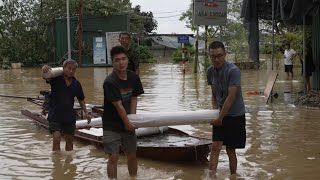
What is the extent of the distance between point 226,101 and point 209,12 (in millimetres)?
19721

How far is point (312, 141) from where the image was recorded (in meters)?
8.30

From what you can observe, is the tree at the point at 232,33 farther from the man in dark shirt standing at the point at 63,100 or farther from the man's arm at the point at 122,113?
the man's arm at the point at 122,113

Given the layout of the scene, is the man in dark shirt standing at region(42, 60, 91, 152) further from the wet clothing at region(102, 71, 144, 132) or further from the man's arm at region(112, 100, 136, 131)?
the man's arm at region(112, 100, 136, 131)

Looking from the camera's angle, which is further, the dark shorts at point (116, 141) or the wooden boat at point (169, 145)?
the wooden boat at point (169, 145)

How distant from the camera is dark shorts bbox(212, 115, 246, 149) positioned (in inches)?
232

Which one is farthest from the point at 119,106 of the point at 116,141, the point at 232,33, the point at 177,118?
the point at 232,33

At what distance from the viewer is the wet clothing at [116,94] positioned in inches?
213

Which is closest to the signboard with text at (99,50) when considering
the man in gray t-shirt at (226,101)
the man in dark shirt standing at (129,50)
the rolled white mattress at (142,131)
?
the rolled white mattress at (142,131)

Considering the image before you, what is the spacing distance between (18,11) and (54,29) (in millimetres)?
3215

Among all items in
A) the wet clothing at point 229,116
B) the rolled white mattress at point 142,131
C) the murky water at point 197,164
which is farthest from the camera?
the rolled white mattress at point 142,131

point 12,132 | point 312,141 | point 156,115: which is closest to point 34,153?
point 12,132

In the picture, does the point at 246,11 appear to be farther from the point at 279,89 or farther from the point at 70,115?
the point at 70,115

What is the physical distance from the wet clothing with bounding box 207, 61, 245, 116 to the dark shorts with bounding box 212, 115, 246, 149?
80 millimetres

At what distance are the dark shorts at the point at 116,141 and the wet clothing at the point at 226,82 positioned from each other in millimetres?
1161
